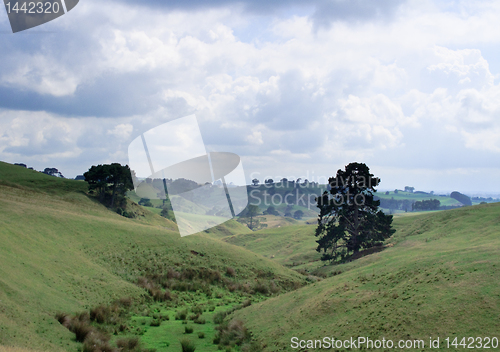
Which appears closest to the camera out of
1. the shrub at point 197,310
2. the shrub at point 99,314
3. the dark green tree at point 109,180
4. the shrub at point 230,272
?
the shrub at point 99,314

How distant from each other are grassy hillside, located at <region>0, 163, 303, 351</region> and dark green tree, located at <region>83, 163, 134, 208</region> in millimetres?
17508

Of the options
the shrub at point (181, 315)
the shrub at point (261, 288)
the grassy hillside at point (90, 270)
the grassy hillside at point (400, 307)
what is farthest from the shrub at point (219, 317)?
the shrub at point (261, 288)

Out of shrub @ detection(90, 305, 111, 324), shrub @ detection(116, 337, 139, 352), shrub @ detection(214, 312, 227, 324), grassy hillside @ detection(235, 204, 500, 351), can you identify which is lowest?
shrub @ detection(214, 312, 227, 324)

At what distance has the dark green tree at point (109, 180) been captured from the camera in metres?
70.5

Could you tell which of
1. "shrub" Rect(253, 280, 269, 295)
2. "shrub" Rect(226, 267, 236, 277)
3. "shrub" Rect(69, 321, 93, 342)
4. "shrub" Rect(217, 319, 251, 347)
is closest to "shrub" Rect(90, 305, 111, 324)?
"shrub" Rect(69, 321, 93, 342)

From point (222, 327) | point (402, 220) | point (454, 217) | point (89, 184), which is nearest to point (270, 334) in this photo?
point (222, 327)

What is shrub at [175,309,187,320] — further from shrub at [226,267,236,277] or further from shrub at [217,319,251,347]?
shrub at [226,267,236,277]

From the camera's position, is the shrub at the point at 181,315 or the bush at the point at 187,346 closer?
the bush at the point at 187,346

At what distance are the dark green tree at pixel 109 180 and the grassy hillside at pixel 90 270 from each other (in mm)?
17508

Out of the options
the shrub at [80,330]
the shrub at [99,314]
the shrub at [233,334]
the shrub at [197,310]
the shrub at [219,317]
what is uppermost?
the shrub at [80,330]

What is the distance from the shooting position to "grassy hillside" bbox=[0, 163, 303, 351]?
16.8m

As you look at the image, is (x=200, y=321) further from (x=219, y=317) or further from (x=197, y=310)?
(x=197, y=310)

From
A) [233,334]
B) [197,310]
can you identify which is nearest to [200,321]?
[197,310]

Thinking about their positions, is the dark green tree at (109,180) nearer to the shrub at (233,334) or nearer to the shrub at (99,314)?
the shrub at (99,314)
